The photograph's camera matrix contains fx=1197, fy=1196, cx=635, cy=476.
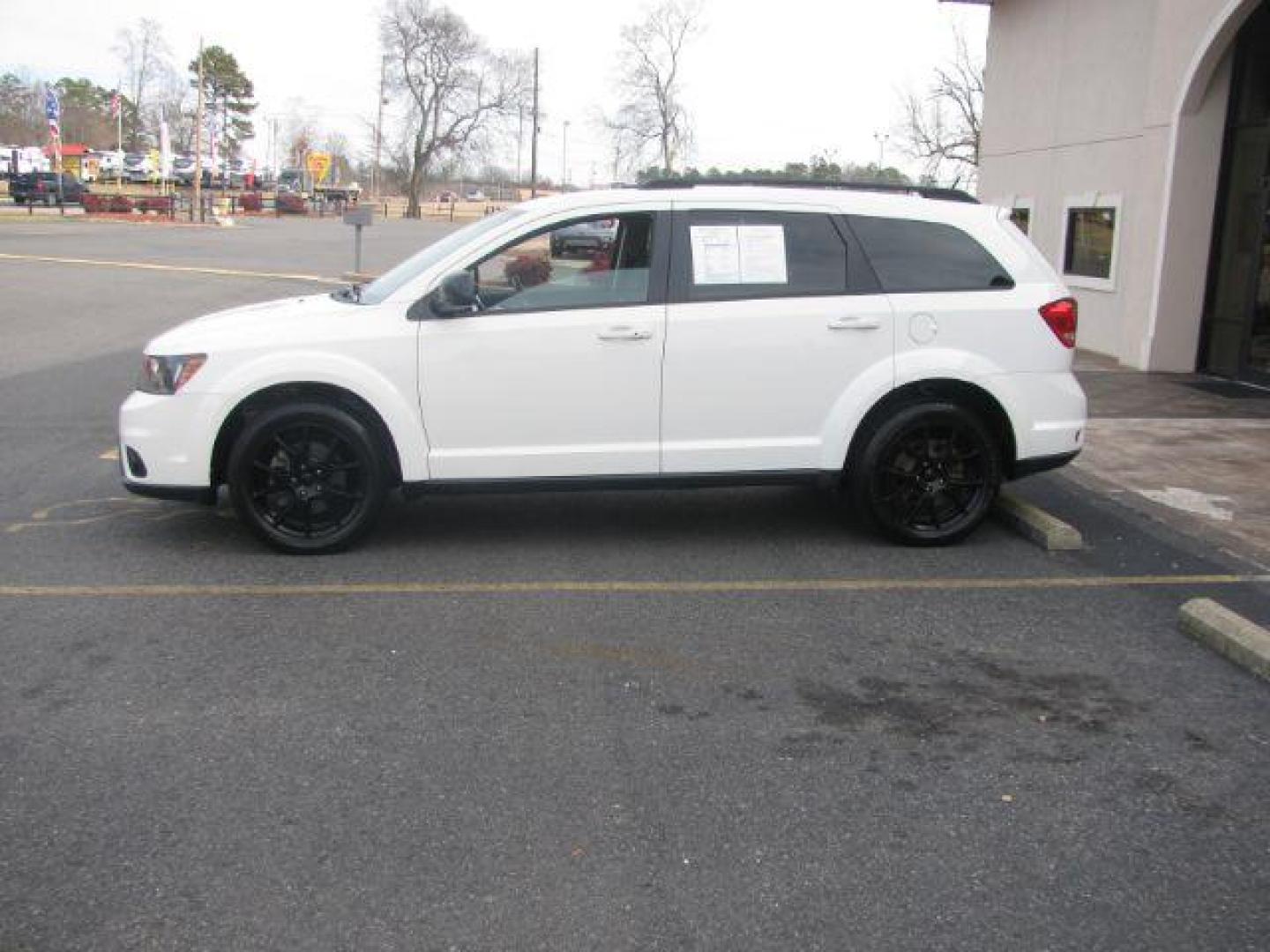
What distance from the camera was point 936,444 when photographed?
642 cm

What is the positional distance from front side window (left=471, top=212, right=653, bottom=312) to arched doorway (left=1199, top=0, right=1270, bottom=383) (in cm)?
847

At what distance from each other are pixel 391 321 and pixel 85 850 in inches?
127

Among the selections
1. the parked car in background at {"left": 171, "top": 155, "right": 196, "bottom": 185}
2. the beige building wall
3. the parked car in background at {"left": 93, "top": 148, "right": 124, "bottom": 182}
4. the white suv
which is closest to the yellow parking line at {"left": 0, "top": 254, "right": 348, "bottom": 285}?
the beige building wall

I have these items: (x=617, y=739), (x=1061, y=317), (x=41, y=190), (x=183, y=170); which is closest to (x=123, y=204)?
(x=41, y=190)

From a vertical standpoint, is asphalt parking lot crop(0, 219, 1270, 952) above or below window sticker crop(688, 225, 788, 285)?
below

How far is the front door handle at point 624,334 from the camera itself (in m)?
6.04

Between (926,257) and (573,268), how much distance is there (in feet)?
6.20

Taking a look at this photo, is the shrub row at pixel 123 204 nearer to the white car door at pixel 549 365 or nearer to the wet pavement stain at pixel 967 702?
the white car door at pixel 549 365

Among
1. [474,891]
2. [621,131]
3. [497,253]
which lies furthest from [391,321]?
[621,131]

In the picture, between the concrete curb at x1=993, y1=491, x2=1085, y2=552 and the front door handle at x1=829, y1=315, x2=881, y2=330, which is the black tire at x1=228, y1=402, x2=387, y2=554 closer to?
the front door handle at x1=829, y1=315, x2=881, y2=330

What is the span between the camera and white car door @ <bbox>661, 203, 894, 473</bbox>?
6.12 m

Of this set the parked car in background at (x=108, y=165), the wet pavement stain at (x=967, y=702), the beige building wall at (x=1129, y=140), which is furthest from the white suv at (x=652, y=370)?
the parked car in background at (x=108, y=165)

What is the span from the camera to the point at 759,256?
6.26 m

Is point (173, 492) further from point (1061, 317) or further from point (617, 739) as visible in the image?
point (1061, 317)
